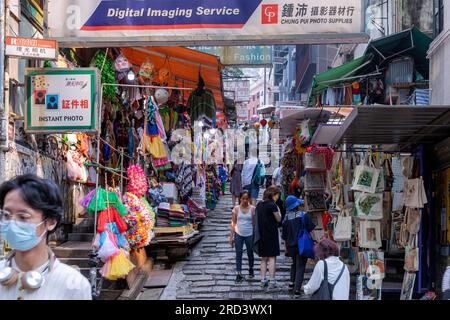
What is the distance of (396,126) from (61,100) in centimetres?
497

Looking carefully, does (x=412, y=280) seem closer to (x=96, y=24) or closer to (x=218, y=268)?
(x=218, y=268)

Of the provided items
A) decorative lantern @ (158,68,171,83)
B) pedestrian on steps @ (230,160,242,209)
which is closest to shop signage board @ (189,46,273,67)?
pedestrian on steps @ (230,160,242,209)

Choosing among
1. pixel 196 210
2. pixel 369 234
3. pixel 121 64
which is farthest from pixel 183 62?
pixel 369 234

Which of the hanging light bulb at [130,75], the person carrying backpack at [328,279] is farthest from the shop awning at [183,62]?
the person carrying backpack at [328,279]

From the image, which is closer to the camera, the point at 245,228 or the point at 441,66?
the point at 441,66

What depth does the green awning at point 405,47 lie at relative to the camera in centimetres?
1450

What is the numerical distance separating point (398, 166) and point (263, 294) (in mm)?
4813

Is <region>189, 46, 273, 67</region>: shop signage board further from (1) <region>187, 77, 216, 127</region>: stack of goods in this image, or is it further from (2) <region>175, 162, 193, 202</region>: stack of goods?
(2) <region>175, 162, 193, 202</region>: stack of goods

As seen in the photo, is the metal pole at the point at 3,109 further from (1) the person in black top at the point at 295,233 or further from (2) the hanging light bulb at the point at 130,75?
(1) the person in black top at the point at 295,233

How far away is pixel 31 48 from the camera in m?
9.72

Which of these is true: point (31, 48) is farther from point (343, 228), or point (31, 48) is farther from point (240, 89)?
point (240, 89)

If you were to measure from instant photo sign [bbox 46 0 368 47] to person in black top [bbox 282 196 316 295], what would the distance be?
324 centimetres
